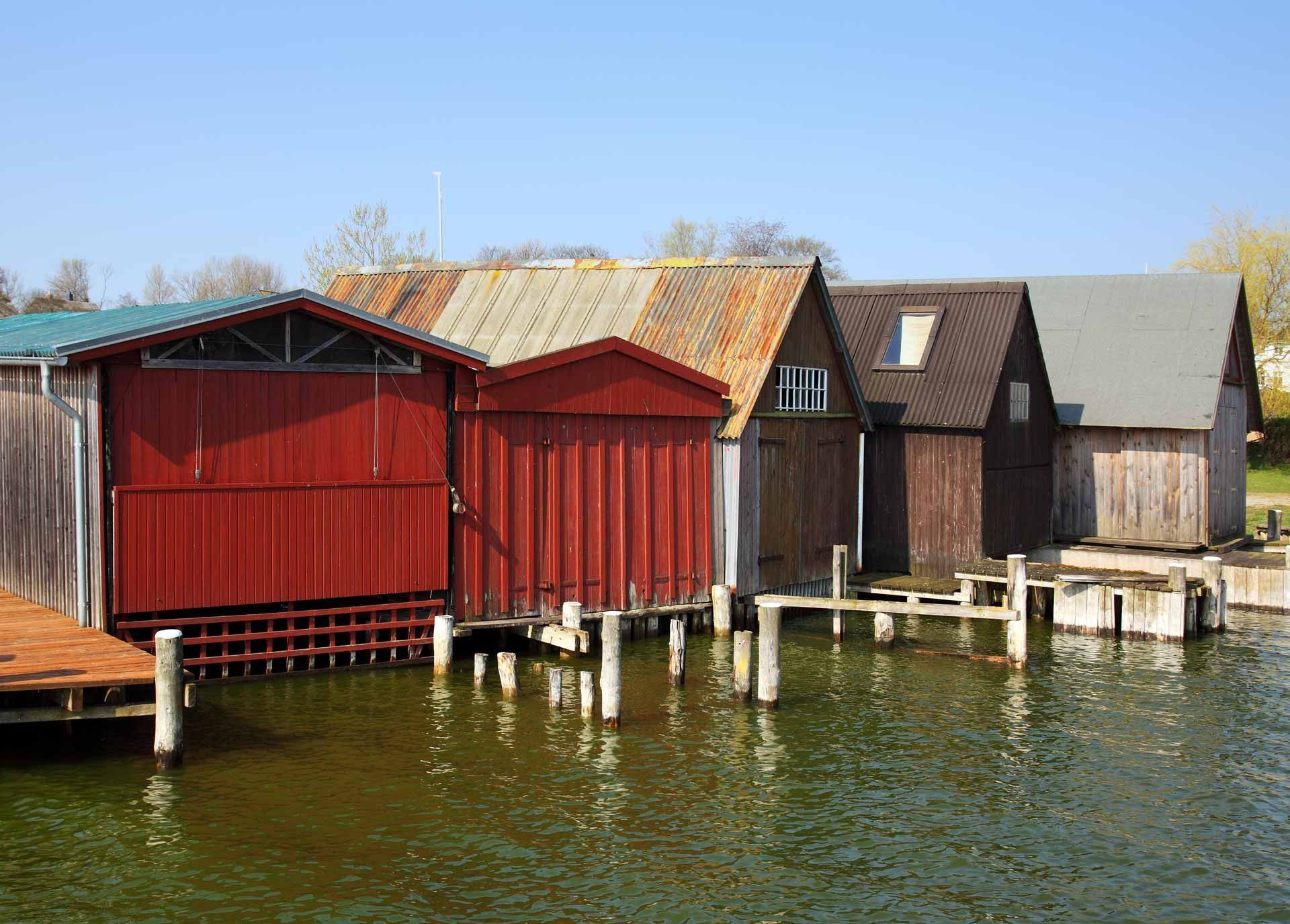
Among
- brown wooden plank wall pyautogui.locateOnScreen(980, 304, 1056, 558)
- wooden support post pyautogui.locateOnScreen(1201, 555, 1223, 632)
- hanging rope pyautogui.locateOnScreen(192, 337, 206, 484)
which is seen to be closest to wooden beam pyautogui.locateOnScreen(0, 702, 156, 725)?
hanging rope pyautogui.locateOnScreen(192, 337, 206, 484)

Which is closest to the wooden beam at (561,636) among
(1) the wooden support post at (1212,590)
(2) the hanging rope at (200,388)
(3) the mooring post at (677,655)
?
(3) the mooring post at (677,655)

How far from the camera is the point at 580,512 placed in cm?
2388

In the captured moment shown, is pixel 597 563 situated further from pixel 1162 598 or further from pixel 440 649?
pixel 1162 598

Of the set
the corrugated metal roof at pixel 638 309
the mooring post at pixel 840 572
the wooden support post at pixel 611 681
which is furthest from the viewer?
the corrugated metal roof at pixel 638 309

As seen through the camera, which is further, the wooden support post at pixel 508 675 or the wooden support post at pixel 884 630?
the wooden support post at pixel 884 630

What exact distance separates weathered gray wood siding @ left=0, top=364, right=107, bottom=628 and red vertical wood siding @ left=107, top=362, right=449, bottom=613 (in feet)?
0.96

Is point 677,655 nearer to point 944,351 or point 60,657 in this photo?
point 60,657

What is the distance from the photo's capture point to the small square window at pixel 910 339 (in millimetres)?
31359

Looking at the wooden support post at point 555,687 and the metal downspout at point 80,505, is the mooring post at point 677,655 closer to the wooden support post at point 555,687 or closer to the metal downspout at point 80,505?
the wooden support post at point 555,687

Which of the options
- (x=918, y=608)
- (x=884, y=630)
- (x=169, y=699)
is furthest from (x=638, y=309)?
(x=169, y=699)

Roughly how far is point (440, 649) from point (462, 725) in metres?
2.80

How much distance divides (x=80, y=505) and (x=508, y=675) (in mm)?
6681

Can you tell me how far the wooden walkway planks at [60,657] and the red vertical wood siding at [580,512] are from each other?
6348 mm

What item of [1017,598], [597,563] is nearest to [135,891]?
[597,563]
